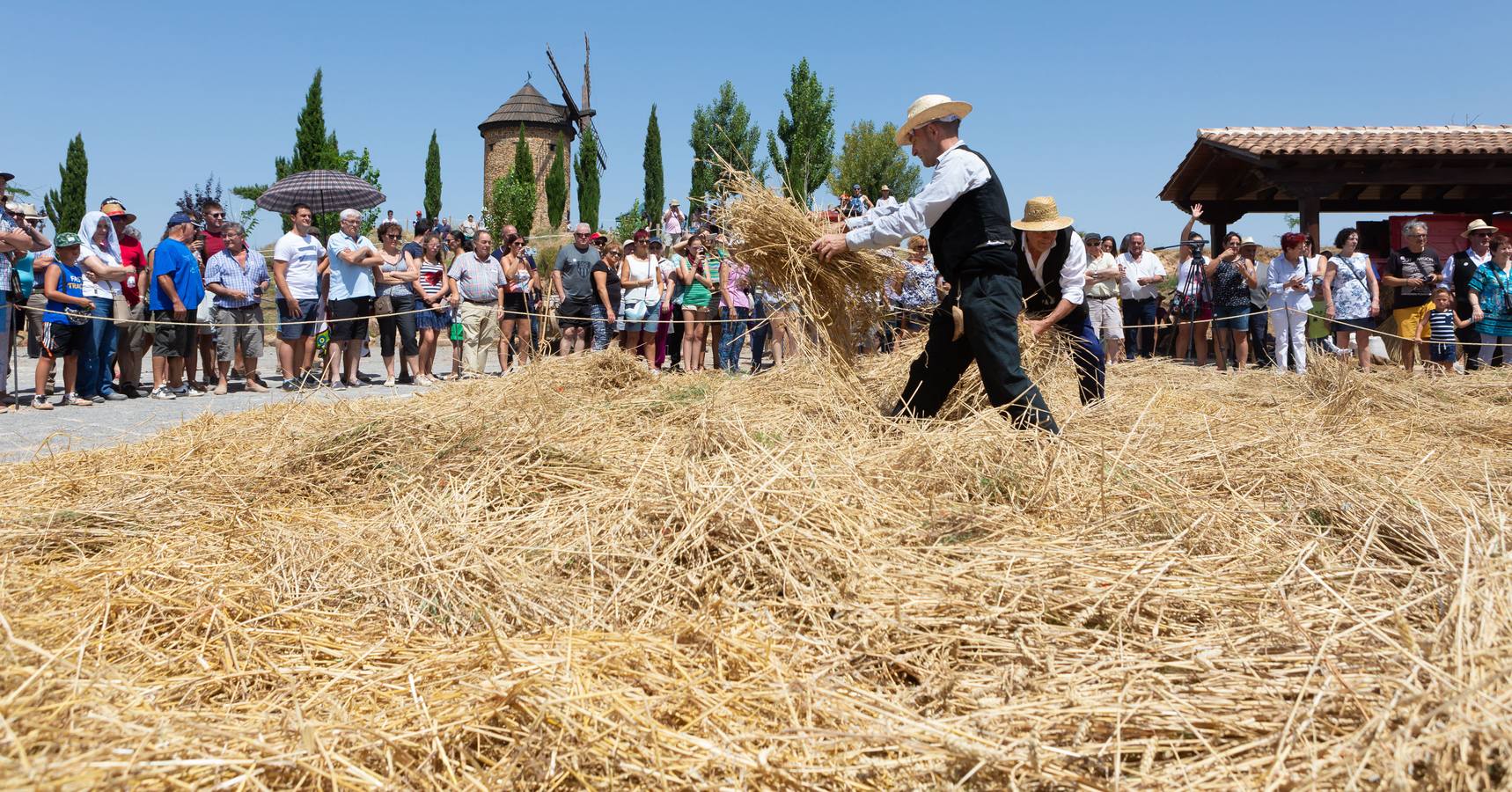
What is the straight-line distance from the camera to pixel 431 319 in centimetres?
1002

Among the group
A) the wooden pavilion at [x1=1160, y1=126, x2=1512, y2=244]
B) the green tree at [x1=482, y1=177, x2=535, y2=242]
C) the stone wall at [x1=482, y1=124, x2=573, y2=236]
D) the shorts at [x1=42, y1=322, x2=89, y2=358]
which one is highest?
the stone wall at [x1=482, y1=124, x2=573, y2=236]

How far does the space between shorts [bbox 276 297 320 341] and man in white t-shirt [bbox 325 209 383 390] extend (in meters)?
0.19

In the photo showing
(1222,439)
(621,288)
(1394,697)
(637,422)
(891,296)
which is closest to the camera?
(1394,697)

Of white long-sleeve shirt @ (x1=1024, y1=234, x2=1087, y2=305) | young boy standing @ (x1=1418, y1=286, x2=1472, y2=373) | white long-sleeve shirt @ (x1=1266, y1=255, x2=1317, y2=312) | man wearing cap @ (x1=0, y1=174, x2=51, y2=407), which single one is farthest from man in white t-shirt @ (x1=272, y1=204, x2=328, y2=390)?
young boy standing @ (x1=1418, y1=286, x2=1472, y2=373)

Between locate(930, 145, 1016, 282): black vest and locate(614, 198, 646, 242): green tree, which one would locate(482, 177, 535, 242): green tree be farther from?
locate(930, 145, 1016, 282): black vest

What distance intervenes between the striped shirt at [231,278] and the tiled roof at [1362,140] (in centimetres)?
1260

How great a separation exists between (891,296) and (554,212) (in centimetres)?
Result: 4067

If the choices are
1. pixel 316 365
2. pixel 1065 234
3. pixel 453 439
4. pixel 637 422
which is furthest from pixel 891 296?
pixel 316 365

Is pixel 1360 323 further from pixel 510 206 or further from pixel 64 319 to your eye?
pixel 510 206

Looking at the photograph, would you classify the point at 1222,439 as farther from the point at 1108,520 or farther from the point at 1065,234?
the point at 1108,520

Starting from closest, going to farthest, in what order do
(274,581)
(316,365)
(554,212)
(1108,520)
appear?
(274,581)
(1108,520)
(316,365)
(554,212)

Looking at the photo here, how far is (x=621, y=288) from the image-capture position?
1071 centimetres

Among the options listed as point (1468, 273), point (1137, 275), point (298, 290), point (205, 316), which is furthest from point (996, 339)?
point (205, 316)

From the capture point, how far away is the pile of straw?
1.71m
